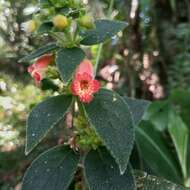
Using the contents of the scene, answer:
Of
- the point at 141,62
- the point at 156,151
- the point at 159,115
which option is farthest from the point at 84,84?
the point at 141,62

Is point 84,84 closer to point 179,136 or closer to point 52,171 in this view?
point 52,171

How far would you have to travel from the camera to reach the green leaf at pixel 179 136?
154cm

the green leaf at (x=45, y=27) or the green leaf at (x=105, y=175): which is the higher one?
the green leaf at (x=45, y=27)

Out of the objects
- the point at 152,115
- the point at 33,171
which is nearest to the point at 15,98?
the point at 152,115

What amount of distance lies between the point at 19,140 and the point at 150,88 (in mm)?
981

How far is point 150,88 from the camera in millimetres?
2262

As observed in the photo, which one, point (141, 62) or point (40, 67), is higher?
point (40, 67)

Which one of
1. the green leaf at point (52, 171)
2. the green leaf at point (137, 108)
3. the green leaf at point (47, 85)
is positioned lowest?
the green leaf at point (52, 171)

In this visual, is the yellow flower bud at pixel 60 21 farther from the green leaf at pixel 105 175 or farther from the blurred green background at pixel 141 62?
the blurred green background at pixel 141 62

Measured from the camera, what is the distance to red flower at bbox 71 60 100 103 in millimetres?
698

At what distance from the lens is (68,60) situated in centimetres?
68

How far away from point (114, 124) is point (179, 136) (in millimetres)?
902

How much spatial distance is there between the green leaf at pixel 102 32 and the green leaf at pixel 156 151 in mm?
747

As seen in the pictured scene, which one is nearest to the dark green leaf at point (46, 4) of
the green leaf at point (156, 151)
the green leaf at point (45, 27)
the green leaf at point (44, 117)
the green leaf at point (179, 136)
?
the green leaf at point (45, 27)
